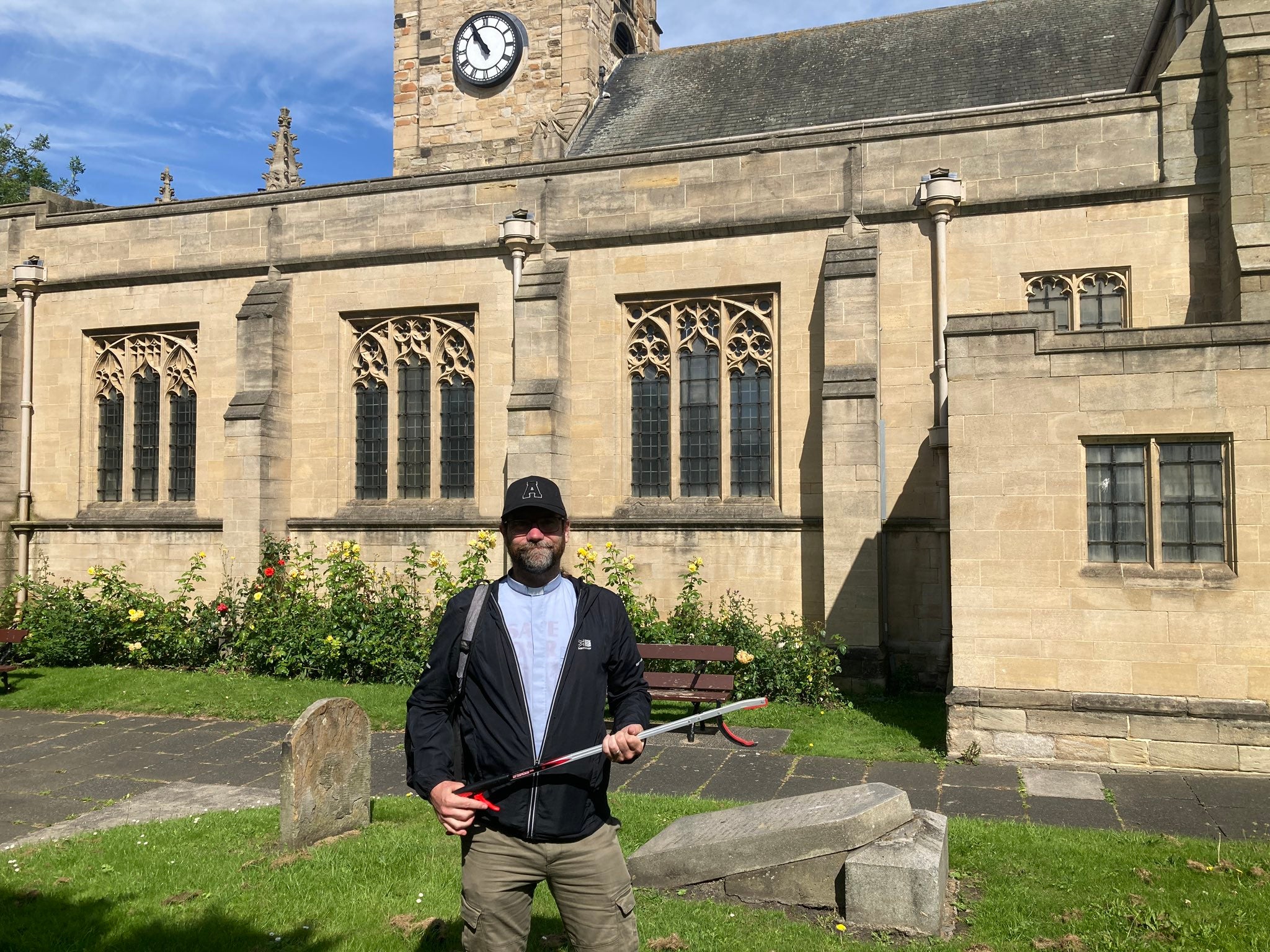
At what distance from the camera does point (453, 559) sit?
14.6m

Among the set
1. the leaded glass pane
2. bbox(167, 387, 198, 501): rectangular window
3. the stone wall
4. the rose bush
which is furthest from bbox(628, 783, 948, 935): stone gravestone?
bbox(167, 387, 198, 501): rectangular window

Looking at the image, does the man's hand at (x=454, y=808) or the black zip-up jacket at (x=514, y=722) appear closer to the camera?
the man's hand at (x=454, y=808)

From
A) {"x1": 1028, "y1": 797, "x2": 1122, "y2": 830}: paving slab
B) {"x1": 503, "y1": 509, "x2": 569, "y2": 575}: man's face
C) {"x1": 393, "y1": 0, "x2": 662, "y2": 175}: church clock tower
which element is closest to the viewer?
{"x1": 503, "y1": 509, "x2": 569, "y2": 575}: man's face

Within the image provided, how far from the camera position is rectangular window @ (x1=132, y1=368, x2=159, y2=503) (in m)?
16.8

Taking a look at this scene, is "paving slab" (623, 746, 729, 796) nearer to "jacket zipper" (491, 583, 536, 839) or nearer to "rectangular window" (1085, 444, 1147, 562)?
"rectangular window" (1085, 444, 1147, 562)

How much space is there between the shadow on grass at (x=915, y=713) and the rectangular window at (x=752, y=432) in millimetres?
3270

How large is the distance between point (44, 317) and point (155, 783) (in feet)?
38.3

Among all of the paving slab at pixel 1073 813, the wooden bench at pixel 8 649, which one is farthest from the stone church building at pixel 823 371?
the wooden bench at pixel 8 649

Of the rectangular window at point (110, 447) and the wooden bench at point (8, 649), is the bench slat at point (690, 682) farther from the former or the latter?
the rectangular window at point (110, 447)

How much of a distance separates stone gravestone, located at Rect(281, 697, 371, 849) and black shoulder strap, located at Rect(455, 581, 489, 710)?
350cm

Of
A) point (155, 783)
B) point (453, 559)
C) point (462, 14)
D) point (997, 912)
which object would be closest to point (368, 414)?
point (453, 559)

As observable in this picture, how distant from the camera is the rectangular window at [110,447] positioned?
17062mm

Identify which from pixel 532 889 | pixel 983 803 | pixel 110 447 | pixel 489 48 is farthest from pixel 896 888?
pixel 489 48

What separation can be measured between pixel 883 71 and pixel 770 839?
17899 millimetres
